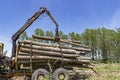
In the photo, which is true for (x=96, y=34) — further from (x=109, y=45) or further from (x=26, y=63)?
(x=26, y=63)

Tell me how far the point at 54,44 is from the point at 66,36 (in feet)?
176

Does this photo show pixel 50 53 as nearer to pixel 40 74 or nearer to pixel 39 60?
pixel 39 60

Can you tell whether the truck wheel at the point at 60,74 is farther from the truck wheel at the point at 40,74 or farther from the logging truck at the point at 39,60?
the truck wheel at the point at 40,74

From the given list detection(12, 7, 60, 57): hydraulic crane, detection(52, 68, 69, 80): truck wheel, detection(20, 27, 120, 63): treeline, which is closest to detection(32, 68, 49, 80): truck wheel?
detection(52, 68, 69, 80): truck wheel

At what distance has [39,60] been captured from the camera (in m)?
15.4

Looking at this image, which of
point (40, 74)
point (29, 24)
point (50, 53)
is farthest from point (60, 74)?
point (29, 24)

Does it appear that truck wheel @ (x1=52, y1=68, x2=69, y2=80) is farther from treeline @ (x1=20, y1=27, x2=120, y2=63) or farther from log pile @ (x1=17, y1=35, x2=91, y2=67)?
treeline @ (x1=20, y1=27, x2=120, y2=63)

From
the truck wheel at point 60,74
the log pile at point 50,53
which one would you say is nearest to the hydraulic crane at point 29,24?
the log pile at point 50,53

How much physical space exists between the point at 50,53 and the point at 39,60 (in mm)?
847

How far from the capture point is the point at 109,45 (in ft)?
236

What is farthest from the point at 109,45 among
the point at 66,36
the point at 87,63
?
the point at 87,63

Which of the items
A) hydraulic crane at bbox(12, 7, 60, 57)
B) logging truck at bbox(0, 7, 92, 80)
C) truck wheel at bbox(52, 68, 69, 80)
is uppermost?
hydraulic crane at bbox(12, 7, 60, 57)

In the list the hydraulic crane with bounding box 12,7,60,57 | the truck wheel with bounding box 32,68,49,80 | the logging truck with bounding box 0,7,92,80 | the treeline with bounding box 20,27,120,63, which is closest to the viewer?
the truck wheel with bounding box 32,68,49,80

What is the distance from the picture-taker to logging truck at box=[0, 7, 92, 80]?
1518 cm
